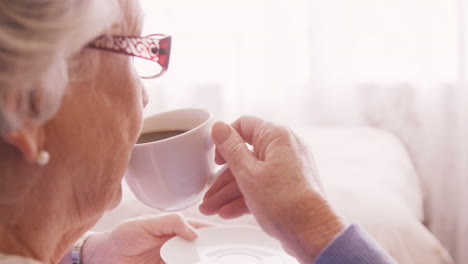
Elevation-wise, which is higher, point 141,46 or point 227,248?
point 141,46

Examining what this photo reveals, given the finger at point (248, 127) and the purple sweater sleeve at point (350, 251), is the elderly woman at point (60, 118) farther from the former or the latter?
the purple sweater sleeve at point (350, 251)

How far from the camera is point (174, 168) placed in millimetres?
868

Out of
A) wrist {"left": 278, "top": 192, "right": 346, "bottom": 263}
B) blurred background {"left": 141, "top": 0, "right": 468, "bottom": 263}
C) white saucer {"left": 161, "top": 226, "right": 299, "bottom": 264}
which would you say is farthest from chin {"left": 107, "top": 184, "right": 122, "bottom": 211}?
blurred background {"left": 141, "top": 0, "right": 468, "bottom": 263}

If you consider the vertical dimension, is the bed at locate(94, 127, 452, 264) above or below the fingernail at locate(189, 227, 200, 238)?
below

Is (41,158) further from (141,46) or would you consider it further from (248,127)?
(248,127)

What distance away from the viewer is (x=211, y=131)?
0.90 m

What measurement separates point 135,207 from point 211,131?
20.3 inches

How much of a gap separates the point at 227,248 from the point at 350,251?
27 cm

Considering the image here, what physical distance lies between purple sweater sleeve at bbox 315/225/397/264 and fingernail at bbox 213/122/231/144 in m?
0.25

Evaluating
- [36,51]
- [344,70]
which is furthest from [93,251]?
[344,70]

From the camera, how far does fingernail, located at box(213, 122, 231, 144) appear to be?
89cm

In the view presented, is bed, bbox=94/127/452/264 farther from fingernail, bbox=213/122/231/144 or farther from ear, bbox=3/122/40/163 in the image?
ear, bbox=3/122/40/163

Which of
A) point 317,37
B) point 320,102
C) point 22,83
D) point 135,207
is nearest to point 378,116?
point 320,102

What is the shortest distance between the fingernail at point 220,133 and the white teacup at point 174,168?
0.5 inches
